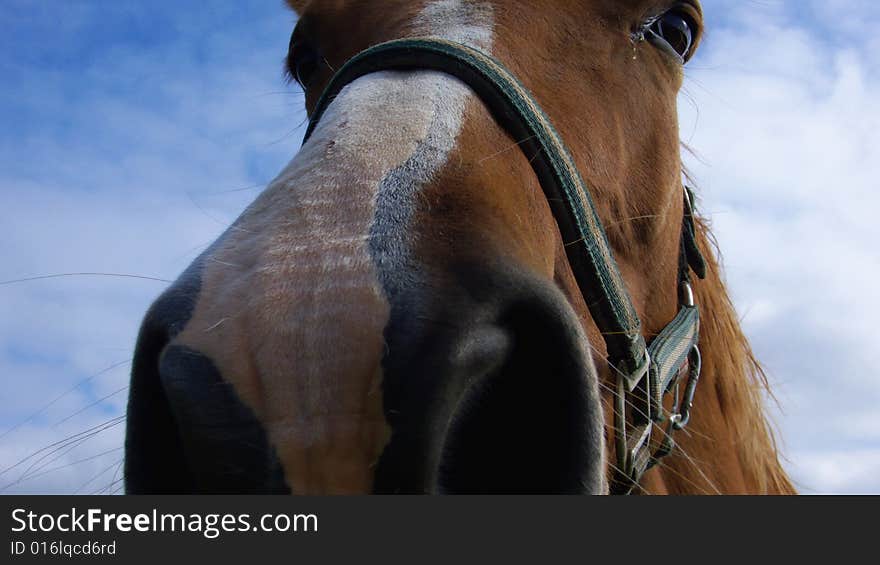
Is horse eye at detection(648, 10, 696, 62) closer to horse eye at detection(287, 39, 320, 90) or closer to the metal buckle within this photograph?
the metal buckle

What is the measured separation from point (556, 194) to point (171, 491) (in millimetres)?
991

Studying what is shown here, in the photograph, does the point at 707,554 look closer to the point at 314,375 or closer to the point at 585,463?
the point at 585,463

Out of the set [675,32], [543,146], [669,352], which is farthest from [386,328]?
[675,32]

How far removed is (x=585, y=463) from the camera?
51.4 inches

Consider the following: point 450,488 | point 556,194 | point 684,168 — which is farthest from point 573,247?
point 684,168

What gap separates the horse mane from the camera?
9.71 ft

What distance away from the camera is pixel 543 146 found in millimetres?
1654

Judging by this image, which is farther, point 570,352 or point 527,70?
point 527,70

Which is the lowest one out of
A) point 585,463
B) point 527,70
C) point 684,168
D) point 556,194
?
point 585,463

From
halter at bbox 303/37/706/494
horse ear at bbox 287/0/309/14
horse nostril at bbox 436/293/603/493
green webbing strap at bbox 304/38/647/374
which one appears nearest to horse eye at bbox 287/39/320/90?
horse ear at bbox 287/0/309/14

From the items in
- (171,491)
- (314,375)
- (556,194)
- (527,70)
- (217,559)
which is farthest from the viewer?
(527,70)

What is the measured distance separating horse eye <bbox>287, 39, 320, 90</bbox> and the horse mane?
5.49ft

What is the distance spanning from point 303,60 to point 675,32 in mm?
1294

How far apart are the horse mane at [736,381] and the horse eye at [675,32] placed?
2.79 ft
